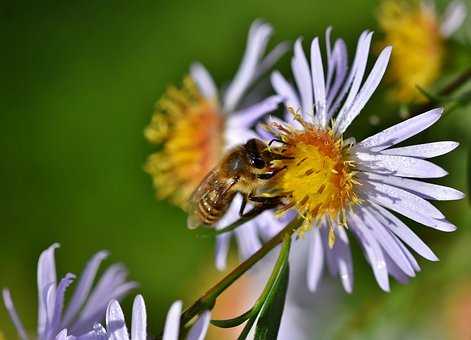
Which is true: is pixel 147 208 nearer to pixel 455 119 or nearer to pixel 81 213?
pixel 81 213

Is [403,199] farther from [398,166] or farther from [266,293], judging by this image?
[266,293]

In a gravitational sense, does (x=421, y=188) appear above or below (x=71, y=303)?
below

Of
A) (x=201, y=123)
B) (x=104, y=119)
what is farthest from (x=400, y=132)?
(x=104, y=119)

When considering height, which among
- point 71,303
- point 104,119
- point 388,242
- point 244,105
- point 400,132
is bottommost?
point 388,242

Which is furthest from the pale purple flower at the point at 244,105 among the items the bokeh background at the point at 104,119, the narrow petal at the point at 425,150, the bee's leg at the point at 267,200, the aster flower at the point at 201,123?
the bokeh background at the point at 104,119

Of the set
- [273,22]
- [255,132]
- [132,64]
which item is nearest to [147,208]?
[132,64]

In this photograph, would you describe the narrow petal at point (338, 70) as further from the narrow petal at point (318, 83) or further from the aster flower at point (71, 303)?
the aster flower at point (71, 303)
